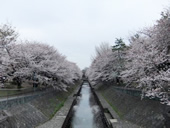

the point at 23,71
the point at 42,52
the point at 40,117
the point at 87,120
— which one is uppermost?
the point at 42,52

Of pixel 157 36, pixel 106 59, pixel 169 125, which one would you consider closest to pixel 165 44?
pixel 157 36

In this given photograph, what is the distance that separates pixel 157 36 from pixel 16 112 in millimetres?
9548

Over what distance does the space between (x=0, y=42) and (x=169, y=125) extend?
51.3 feet

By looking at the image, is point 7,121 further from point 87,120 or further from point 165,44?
point 165,44

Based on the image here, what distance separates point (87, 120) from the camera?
14.7 metres

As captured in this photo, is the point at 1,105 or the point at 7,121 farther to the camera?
the point at 1,105

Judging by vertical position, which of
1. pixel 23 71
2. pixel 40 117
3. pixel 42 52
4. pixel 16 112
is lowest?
pixel 40 117

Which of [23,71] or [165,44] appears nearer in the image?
[165,44]

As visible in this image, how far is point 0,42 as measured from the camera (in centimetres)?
1581

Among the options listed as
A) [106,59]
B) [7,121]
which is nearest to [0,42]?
[7,121]

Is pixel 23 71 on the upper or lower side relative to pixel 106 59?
lower

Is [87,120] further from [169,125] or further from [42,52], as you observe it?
[42,52]

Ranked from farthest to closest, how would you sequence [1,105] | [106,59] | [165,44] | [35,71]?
[106,59] → [35,71] → [165,44] → [1,105]

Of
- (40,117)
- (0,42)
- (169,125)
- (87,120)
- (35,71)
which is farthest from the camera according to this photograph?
(35,71)
